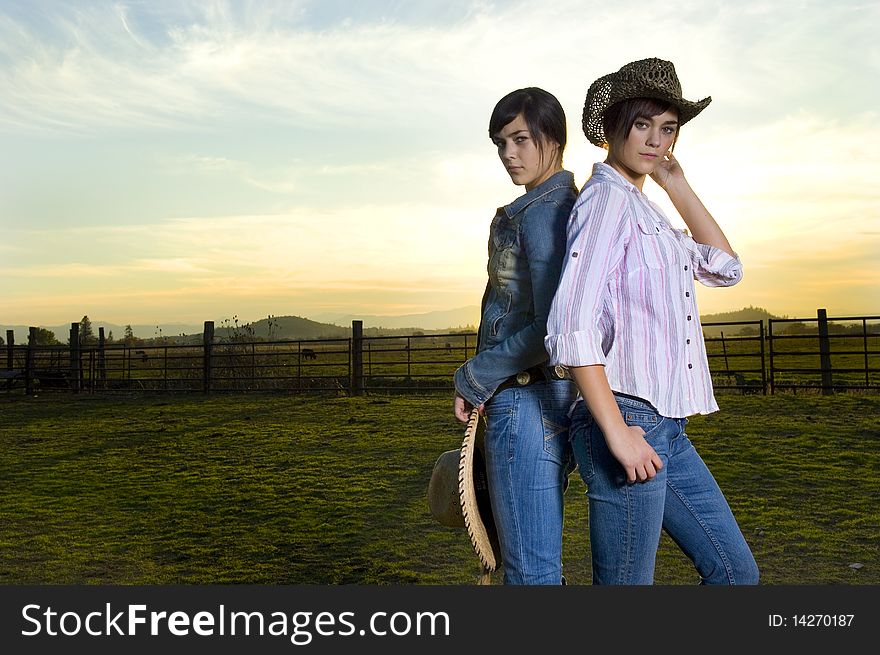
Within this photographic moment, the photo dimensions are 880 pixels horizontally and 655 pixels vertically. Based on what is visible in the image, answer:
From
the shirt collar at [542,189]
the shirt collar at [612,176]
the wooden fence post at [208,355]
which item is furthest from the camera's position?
the wooden fence post at [208,355]

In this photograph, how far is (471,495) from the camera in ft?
6.67

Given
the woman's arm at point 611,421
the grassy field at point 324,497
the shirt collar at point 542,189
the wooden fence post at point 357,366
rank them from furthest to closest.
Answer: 1. the wooden fence post at point 357,366
2. the grassy field at point 324,497
3. the shirt collar at point 542,189
4. the woman's arm at point 611,421

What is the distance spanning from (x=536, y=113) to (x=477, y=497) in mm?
881

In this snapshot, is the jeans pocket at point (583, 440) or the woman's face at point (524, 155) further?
the woman's face at point (524, 155)

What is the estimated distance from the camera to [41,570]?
15.8ft

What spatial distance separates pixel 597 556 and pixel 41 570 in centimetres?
400

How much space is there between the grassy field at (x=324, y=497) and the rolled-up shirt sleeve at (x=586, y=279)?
109 inches

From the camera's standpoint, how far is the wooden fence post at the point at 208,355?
665 inches

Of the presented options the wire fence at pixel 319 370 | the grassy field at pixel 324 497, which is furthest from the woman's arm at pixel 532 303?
the wire fence at pixel 319 370

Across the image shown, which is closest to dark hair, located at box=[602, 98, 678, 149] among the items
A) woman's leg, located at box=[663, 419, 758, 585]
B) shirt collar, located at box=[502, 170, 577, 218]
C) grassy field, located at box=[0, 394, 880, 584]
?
shirt collar, located at box=[502, 170, 577, 218]

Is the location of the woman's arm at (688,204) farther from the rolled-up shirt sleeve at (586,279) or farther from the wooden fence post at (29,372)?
the wooden fence post at (29,372)

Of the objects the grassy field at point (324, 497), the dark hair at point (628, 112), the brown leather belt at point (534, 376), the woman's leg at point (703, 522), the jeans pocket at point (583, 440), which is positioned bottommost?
the grassy field at point (324, 497)

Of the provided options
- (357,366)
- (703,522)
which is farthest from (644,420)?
(357,366)

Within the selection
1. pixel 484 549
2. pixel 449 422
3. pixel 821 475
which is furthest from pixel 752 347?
pixel 484 549
